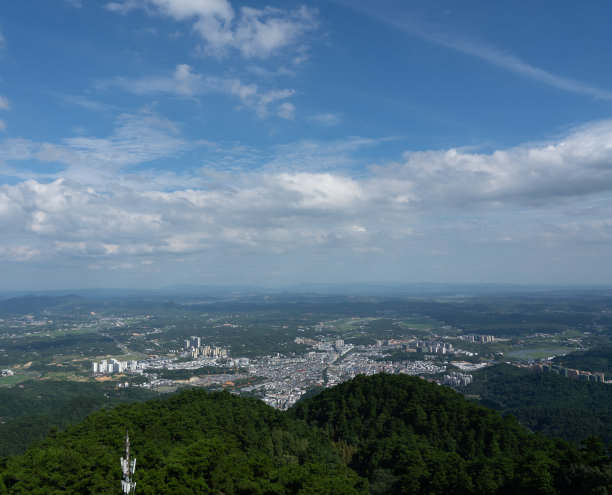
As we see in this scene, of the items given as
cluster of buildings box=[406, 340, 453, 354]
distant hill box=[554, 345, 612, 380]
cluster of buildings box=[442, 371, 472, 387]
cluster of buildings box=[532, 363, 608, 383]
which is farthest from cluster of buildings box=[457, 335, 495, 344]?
cluster of buildings box=[442, 371, 472, 387]

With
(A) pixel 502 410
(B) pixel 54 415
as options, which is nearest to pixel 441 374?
(A) pixel 502 410

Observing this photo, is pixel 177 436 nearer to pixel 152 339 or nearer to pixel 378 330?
pixel 152 339

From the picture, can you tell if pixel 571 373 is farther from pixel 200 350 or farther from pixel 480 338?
pixel 200 350

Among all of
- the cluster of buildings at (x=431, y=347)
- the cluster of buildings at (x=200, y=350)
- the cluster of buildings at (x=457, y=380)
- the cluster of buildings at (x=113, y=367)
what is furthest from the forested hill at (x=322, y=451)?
the cluster of buildings at (x=200, y=350)

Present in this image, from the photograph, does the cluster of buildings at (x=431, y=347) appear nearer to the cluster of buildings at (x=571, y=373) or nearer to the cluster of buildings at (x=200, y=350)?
Answer: the cluster of buildings at (x=571, y=373)

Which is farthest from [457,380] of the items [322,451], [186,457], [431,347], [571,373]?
[186,457]

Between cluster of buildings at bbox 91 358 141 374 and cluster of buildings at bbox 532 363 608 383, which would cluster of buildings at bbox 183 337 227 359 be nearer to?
cluster of buildings at bbox 91 358 141 374
